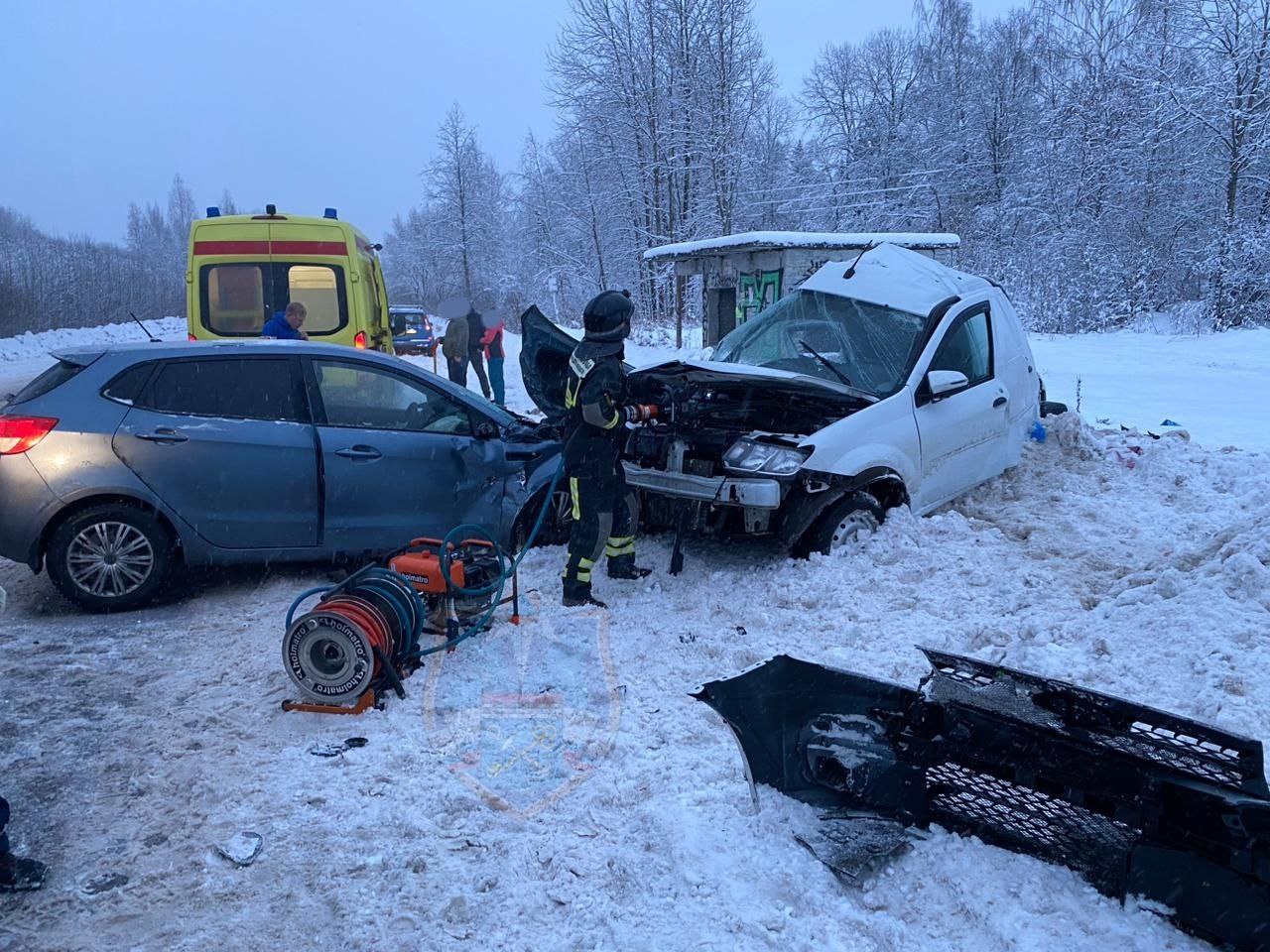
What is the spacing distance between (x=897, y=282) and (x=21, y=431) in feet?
20.2

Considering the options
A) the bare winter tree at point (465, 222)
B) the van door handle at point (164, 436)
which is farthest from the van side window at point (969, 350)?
the bare winter tree at point (465, 222)

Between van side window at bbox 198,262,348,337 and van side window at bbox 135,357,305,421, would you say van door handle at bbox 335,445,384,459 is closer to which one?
van side window at bbox 135,357,305,421

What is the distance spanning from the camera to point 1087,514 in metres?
6.38

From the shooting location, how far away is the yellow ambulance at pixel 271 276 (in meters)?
8.86

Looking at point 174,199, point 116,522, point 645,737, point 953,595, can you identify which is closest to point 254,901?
point 645,737

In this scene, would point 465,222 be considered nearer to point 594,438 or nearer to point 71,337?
point 71,337

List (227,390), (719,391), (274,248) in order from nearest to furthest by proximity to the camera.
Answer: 1. (227,390)
2. (719,391)
3. (274,248)

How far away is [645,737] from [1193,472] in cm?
569

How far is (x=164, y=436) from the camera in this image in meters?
5.26

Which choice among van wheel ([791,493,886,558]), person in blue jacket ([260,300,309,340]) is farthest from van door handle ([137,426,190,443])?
van wheel ([791,493,886,558])

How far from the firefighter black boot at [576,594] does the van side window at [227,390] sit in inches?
83.0

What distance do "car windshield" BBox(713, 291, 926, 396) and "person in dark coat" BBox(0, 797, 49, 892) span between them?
16.5 ft

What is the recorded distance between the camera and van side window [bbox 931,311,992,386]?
6336 millimetres

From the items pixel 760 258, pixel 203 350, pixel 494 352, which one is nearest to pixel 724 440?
pixel 203 350
